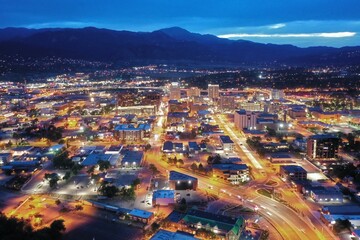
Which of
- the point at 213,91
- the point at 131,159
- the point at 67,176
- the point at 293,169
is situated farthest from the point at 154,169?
the point at 213,91

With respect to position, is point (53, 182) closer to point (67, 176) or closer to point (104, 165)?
point (67, 176)

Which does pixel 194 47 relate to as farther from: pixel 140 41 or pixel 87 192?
pixel 87 192

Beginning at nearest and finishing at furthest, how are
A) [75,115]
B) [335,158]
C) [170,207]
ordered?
[170,207]
[335,158]
[75,115]

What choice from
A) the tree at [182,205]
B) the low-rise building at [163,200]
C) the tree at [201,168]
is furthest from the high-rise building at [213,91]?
the low-rise building at [163,200]

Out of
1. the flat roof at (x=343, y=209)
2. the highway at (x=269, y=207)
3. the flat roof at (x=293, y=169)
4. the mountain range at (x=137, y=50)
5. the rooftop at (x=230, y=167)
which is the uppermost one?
the mountain range at (x=137, y=50)

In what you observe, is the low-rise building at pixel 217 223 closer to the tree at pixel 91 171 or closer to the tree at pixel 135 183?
the tree at pixel 135 183

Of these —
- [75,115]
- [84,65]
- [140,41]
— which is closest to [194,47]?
[140,41]
